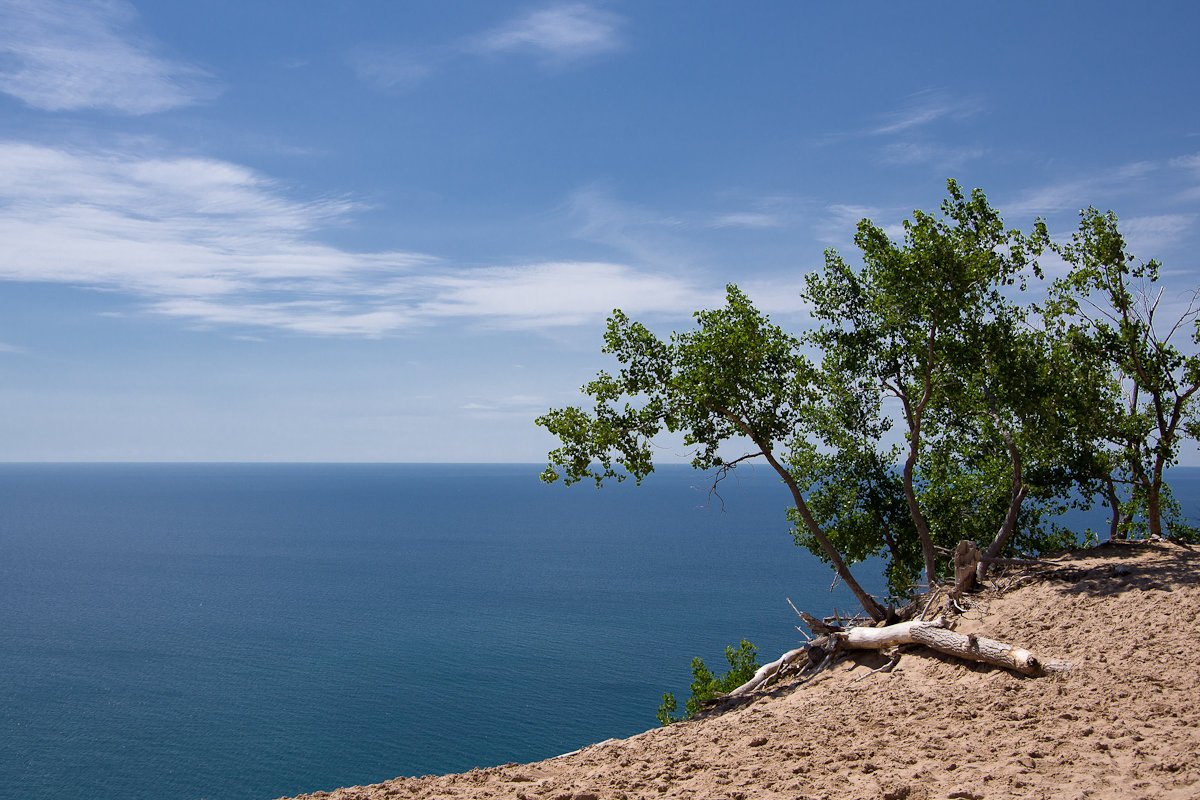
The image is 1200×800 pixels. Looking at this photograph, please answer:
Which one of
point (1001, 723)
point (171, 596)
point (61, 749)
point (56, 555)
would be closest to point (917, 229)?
point (1001, 723)

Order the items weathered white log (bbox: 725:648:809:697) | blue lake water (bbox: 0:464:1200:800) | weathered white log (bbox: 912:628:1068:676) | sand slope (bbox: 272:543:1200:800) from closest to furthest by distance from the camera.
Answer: sand slope (bbox: 272:543:1200:800), weathered white log (bbox: 912:628:1068:676), weathered white log (bbox: 725:648:809:697), blue lake water (bbox: 0:464:1200:800)

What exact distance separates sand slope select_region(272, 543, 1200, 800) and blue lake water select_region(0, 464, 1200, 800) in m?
7.75

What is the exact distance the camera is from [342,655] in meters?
80.3

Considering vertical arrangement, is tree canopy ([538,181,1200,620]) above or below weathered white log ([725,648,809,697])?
above

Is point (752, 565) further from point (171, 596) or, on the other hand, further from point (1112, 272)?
point (1112, 272)

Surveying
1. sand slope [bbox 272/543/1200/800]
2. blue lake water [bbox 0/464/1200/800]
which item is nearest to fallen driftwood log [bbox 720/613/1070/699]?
sand slope [bbox 272/543/1200/800]

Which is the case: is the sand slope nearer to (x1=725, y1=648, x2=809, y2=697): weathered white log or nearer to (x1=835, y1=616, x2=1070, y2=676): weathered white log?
(x1=835, y1=616, x2=1070, y2=676): weathered white log

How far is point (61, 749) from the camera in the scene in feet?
184

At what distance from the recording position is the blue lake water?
54.2m

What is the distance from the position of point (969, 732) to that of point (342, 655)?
3115 inches

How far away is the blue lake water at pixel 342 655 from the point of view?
178ft

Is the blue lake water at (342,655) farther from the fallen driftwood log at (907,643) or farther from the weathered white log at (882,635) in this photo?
the weathered white log at (882,635)

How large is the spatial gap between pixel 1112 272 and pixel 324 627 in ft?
295

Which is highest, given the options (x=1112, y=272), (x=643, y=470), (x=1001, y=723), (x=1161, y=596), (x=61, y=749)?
(x=1112, y=272)
